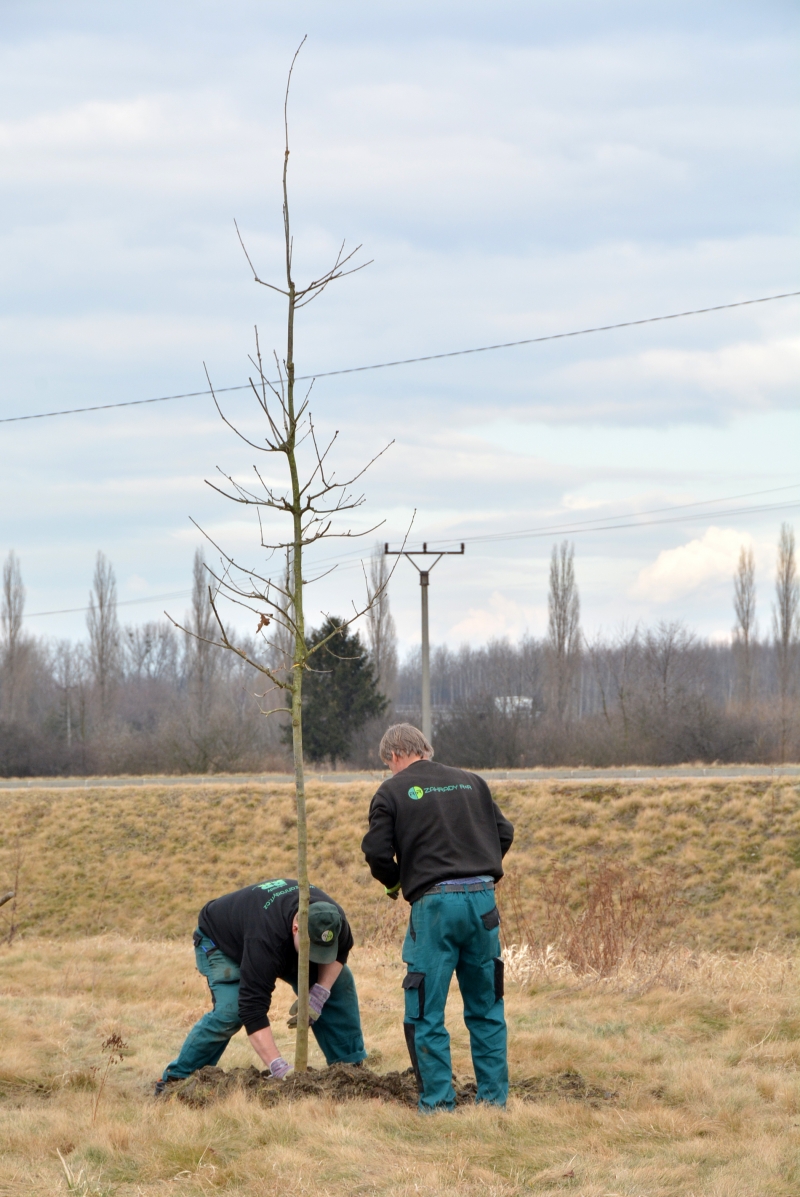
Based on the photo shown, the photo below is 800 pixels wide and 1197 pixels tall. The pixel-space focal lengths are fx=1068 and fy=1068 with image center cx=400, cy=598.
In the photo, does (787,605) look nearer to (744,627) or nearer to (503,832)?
(744,627)

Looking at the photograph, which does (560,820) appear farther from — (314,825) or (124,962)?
(124,962)

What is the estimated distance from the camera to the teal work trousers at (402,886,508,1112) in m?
4.68

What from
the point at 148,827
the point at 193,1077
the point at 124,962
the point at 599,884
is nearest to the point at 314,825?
the point at 148,827

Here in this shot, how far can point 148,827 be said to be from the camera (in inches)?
963

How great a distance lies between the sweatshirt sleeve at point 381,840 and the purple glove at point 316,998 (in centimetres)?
85

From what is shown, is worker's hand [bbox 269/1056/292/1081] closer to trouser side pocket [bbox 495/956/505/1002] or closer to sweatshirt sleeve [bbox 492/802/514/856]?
trouser side pocket [bbox 495/956/505/1002]

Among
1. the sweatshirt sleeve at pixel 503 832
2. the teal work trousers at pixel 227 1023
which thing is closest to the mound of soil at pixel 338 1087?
the teal work trousers at pixel 227 1023

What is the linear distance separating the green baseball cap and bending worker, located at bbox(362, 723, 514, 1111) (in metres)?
→ 0.42

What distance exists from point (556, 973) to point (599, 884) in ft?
7.48

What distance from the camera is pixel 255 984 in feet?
16.6

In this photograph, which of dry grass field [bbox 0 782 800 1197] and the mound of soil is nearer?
dry grass field [bbox 0 782 800 1197]

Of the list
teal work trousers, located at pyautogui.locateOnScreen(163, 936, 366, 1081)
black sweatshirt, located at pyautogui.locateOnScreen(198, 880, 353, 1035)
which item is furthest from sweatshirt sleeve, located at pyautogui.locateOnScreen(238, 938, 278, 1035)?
teal work trousers, located at pyautogui.locateOnScreen(163, 936, 366, 1081)

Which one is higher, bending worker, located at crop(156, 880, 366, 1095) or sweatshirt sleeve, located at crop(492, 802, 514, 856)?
sweatshirt sleeve, located at crop(492, 802, 514, 856)

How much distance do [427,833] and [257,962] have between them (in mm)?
1094
